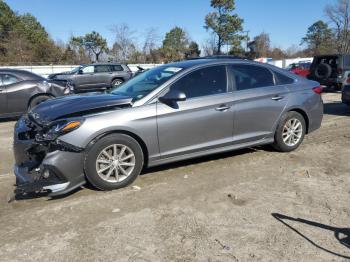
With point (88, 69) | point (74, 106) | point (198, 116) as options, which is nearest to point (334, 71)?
point (88, 69)

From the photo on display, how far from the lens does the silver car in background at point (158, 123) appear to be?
4.17 metres

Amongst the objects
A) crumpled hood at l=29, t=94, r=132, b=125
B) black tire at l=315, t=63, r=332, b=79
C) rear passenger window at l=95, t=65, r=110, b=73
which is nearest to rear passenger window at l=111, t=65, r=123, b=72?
rear passenger window at l=95, t=65, r=110, b=73

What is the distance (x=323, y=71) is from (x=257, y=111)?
11564 mm

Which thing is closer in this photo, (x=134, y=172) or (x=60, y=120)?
(x=60, y=120)

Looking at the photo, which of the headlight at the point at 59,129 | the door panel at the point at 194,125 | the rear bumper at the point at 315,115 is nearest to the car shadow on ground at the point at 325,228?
the door panel at the point at 194,125

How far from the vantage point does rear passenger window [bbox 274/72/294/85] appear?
5906 mm

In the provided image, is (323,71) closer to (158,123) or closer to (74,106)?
(158,123)

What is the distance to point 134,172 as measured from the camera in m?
4.60

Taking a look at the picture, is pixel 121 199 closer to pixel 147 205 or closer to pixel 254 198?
pixel 147 205

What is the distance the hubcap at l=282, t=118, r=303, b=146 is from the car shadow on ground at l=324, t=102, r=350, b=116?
15.0ft

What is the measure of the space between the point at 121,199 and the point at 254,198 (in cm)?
155

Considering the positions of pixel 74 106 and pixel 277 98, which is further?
pixel 277 98

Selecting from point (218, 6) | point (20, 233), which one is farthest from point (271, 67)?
point (218, 6)

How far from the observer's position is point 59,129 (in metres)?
4.15
